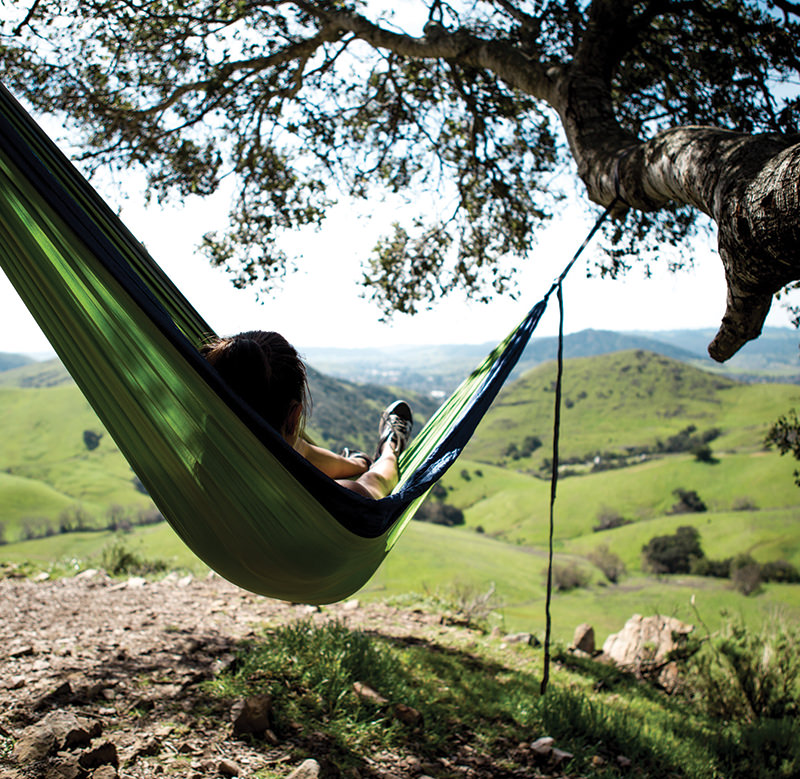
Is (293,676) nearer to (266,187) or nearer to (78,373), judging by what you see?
(78,373)

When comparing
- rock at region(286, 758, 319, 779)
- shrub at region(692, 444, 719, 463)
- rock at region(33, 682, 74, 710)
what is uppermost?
rock at region(286, 758, 319, 779)

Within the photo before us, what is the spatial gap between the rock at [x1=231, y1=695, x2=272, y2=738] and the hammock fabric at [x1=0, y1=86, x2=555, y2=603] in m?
0.74

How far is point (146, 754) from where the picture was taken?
67.7 inches

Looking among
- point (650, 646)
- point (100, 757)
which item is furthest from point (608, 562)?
point (100, 757)

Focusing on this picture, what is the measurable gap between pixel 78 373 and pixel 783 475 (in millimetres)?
52434

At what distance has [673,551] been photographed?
32.9 m

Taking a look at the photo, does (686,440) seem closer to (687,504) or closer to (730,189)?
(687,504)

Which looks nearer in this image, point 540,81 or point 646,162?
point 646,162

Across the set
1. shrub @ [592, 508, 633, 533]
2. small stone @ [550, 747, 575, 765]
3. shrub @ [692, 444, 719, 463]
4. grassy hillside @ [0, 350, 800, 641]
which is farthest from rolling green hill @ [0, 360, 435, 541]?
small stone @ [550, 747, 575, 765]

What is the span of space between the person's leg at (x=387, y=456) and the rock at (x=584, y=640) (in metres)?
3.12

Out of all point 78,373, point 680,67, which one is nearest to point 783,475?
point 680,67

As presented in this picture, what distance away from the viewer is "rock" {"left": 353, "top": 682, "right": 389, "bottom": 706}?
2.27 meters

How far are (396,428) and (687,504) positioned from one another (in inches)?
1866

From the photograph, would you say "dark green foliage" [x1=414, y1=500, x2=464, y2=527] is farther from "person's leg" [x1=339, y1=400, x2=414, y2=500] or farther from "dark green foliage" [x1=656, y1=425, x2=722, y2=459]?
"person's leg" [x1=339, y1=400, x2=414, y2=500]
